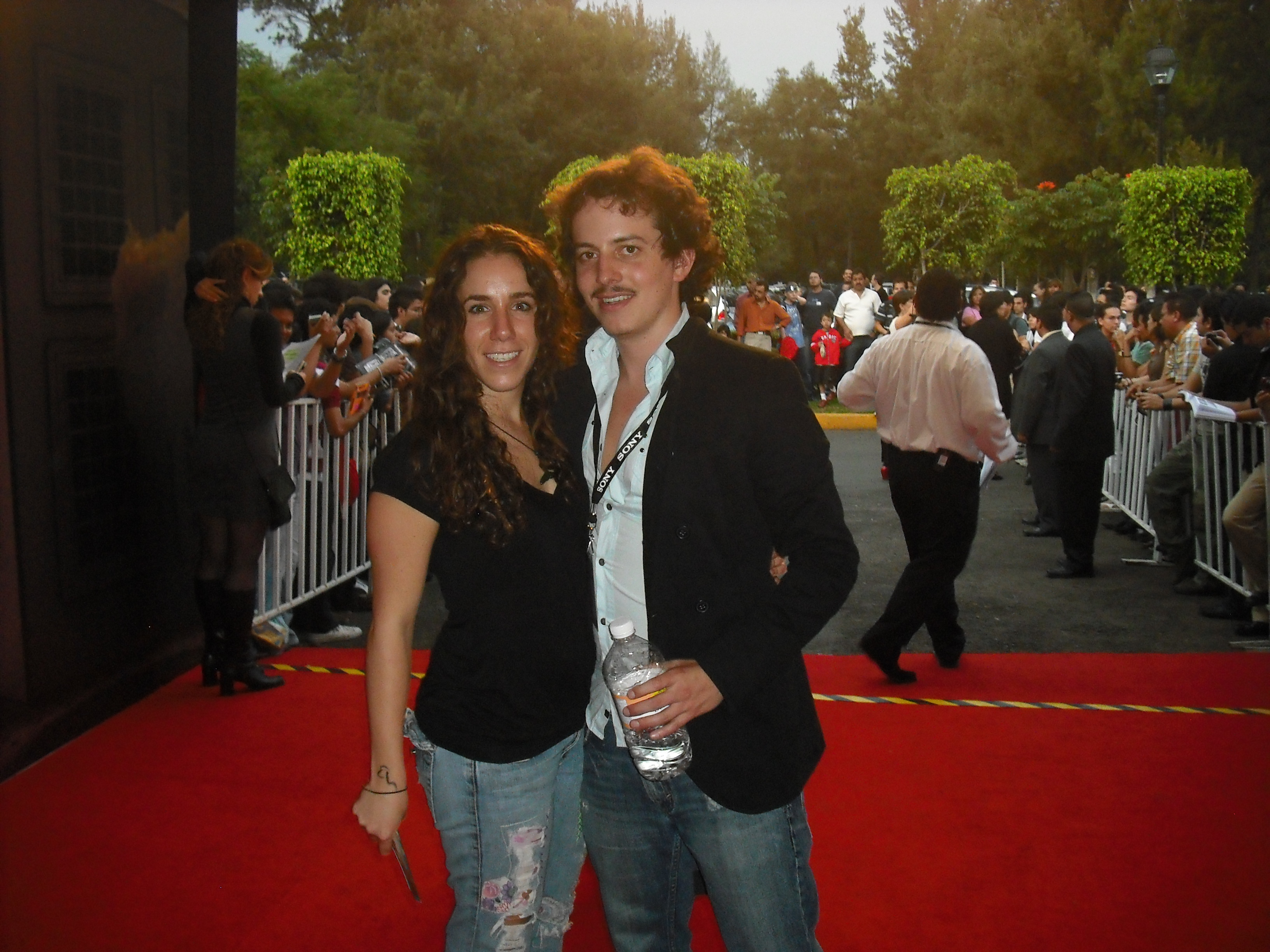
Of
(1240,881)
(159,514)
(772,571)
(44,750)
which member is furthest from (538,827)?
(159,514)

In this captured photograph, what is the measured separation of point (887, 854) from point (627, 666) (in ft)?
6.64

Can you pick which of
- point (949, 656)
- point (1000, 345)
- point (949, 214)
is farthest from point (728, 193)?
point (949, 656)

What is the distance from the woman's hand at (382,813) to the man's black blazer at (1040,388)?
6992 mm

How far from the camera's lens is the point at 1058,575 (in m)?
7.88

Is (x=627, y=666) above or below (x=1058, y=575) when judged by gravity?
above

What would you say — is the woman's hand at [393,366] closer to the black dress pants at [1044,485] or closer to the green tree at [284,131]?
the black dress pants at [1044,485]

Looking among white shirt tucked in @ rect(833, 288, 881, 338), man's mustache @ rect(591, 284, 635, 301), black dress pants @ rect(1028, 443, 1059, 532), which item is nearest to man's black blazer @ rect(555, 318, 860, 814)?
man's mustache @ rect(591, 284, 635, 301)

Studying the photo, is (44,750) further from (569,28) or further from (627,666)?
(569,28)

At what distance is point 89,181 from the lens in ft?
16.3

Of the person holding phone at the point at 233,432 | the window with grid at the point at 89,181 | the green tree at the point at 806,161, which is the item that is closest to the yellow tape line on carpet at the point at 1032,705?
the person holding phone at the point at 233,432

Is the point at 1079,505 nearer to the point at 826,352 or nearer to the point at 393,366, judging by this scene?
the point at 393,366

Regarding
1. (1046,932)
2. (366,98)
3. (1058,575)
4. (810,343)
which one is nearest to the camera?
(1046,932)

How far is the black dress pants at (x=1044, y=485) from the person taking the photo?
29.7 ft

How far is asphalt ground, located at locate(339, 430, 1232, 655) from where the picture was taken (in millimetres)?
6426
